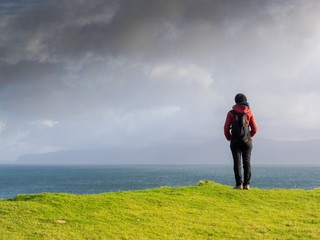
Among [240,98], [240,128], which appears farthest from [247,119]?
[240,98]

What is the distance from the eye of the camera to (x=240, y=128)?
43.1ft

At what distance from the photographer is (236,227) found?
342 inches

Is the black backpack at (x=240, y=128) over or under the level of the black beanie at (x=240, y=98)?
under

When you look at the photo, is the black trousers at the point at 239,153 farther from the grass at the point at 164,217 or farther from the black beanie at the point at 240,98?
the black beanie at the point at 240,98

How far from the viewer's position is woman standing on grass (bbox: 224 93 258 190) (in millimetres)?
13173

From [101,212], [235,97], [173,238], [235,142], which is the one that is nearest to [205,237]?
[173,238]

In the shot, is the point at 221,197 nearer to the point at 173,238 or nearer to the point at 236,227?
the point at 236,227

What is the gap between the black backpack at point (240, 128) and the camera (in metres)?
13.1

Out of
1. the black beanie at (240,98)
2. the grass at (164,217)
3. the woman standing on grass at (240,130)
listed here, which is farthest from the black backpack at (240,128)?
the grass at (164,217)

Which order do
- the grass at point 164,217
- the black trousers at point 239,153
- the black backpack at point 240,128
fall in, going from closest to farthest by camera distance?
the grass at point 164,217, the black backpack at point 240,128, the black trousers at point 239,153

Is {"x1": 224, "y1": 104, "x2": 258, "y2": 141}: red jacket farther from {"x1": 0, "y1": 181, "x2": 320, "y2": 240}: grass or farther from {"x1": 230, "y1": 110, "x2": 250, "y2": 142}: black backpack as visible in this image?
{"x1": 0, "y1": 181, "x2": 320, "y2": 240}: grass

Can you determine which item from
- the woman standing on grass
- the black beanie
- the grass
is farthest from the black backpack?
the grass

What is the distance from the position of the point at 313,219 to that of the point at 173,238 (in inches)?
211

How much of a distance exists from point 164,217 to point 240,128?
5.84 m
